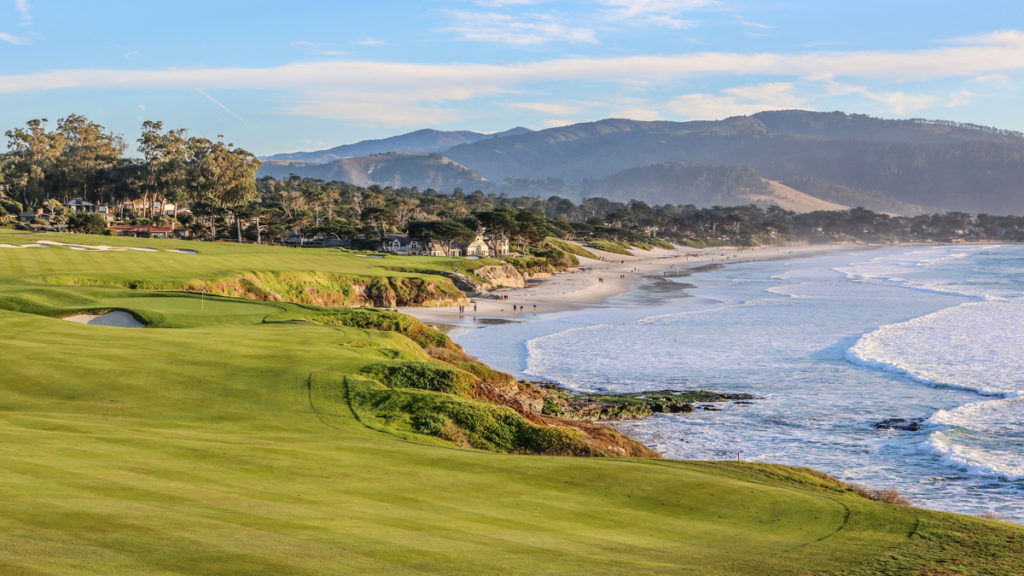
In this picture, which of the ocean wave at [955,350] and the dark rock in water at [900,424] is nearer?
the dark rock in water at [900,424]

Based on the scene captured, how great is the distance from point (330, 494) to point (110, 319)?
2865 centimetres

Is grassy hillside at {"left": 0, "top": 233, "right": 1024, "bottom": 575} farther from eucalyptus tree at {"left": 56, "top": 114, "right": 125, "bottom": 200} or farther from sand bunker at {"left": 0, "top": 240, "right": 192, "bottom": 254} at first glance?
eucalyptus tree at {"left": 56, "top": 114, "right": 125, "bottom": 200}

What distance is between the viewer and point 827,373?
1688 inches

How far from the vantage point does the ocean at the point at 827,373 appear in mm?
27328

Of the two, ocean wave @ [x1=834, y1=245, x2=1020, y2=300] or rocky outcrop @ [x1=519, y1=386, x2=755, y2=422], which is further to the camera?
ocean wave @ [x1=834, y1=245, x2=1020, y2=300]

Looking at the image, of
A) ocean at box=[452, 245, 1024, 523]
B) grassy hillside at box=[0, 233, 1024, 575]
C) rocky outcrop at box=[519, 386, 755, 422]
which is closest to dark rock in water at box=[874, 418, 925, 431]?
ocean at box=[452, 245, 1024, 523]

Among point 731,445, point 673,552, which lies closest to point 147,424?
point 673,552

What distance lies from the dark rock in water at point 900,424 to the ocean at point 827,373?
313mm

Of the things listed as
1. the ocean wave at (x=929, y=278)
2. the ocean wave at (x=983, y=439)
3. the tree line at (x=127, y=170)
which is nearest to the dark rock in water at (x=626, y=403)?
the ocean wave at (x=983, y=439)

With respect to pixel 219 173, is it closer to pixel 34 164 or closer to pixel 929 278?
pixel 34 164

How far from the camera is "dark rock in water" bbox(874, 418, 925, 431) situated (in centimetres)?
3162

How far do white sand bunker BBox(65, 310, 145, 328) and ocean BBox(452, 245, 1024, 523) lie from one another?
755 inches

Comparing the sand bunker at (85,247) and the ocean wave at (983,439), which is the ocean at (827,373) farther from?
the sand bunker at (85,247)

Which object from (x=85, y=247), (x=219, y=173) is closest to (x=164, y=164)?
(x=219, y=173)
